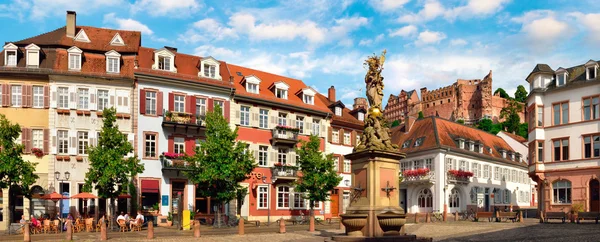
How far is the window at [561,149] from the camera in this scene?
4488 cm

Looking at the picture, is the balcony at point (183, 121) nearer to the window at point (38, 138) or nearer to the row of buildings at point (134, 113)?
the row of buildings at point (134, 113)

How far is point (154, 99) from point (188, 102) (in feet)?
7.92

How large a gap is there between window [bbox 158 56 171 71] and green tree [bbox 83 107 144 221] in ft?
24.5

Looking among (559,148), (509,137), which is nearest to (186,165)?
(559,148)

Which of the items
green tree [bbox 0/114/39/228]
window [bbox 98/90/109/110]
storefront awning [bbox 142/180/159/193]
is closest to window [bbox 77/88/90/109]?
window [bbox 98/90/109/110]

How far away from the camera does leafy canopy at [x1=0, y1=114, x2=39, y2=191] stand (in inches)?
1297

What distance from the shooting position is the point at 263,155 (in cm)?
4666

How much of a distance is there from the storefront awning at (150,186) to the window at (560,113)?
29.2m

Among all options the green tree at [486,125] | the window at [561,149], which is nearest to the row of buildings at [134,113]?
the window at [561,149]

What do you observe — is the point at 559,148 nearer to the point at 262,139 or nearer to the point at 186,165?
the point at 262,139

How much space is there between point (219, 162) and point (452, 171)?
26.7 meters

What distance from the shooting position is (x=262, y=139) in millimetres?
46594

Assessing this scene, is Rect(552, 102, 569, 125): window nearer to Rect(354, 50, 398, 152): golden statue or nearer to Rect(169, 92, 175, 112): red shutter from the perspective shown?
Rect(169, 92, 175, 112): red shutter

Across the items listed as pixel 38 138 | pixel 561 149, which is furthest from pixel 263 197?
pixel 561 149
